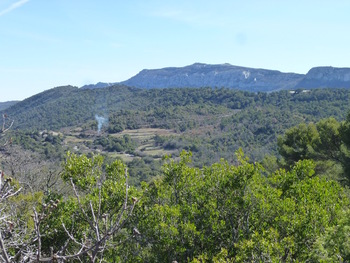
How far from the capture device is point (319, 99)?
4176 inches

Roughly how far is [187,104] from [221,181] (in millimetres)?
129840

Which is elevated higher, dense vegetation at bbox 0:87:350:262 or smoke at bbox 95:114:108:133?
dense vegetation at bbox 0:87:350:262

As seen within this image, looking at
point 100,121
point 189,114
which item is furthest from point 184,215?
point 189,114

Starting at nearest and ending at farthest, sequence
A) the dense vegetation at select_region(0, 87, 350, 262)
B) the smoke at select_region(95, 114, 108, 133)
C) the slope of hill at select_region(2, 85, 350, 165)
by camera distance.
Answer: the dense vegetation at select_region(0, 87, 350, 262) → the slope of hill at select_region(2, 85, 350, 165) → the smoke at select_region(95, 114, 108, 133)

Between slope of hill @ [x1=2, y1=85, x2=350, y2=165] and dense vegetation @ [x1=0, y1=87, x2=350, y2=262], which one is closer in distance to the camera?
dense vegetation @ [x1=0, y1=87, x2=350, y2=262]

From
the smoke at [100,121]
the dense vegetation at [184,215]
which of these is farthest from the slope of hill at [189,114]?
the dense vegetation at [184,215]

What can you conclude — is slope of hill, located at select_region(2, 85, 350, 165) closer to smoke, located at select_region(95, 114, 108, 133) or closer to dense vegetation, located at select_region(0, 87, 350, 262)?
smoke, located at select_region(95, 114, 108, 133)

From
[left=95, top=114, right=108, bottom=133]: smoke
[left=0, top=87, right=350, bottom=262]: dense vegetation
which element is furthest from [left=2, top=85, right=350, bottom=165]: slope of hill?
[left=0, top=87, right=350, bottom=262]: dense vegetation

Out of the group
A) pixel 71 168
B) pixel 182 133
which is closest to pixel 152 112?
pixel 182 133

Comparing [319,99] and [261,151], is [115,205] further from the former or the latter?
[319,99]

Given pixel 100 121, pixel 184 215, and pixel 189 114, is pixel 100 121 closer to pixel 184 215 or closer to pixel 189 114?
pixel 189 114

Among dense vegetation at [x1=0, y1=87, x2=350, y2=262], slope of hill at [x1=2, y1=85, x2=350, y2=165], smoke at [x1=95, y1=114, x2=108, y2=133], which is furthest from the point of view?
smoke at [x1=95, y1=114, x2=108, y2=133]

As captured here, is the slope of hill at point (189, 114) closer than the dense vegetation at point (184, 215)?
No

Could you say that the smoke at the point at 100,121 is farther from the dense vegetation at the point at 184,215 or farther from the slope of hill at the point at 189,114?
the dense vegetation at the point at 184,215
